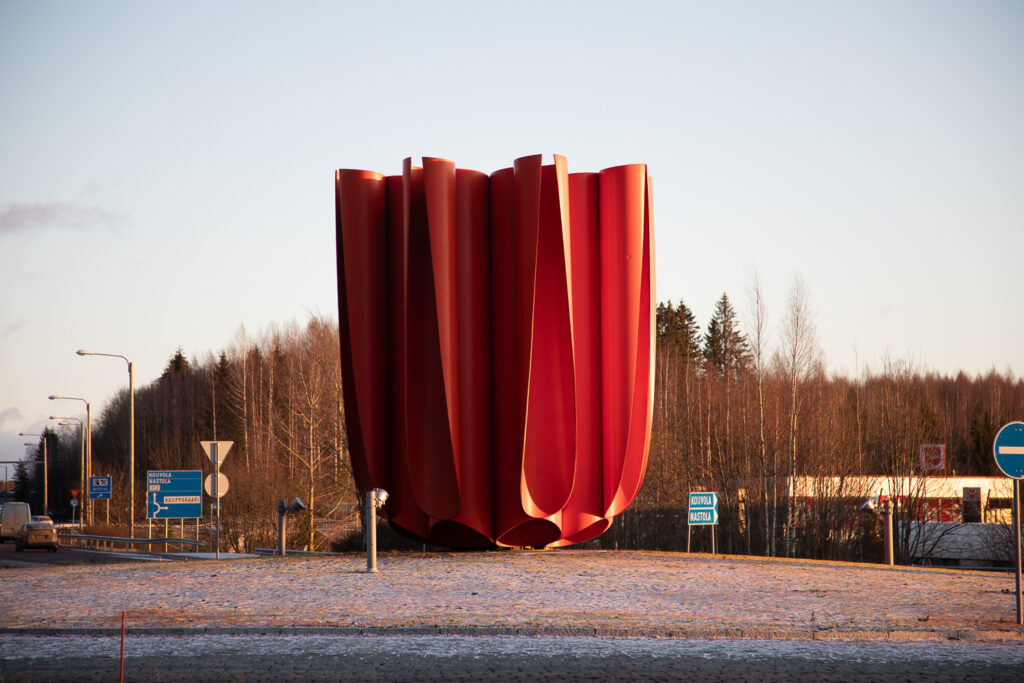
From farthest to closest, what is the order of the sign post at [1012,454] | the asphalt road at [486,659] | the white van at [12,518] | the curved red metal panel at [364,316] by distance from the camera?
the white van at [12,518]
the curved red metal panel at [364,316]
the sign post at [1012,454]
the asphalt road at [486,659]

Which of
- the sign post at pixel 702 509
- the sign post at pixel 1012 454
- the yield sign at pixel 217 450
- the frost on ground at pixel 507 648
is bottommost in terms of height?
the sign post at pixel 702 509

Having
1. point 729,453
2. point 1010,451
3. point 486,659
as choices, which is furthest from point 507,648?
point 729,453

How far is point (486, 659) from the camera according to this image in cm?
880

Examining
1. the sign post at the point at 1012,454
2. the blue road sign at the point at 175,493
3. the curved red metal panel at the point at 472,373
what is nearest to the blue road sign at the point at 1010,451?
the sign post at the point at 1012,454

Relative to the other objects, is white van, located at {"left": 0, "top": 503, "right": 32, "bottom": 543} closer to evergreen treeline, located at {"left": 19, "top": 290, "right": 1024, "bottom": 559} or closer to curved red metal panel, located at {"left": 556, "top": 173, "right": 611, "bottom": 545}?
evergreen treeline, located at {"left": 19, "top": 290, "right": 1024, "bottom": 559}

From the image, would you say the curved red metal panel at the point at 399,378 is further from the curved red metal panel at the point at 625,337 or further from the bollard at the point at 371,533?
the curved red metal panel at the point at 625,337

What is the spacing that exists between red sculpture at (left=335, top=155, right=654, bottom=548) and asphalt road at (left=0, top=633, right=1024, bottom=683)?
919 centimetres

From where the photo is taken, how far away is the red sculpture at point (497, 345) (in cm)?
1920

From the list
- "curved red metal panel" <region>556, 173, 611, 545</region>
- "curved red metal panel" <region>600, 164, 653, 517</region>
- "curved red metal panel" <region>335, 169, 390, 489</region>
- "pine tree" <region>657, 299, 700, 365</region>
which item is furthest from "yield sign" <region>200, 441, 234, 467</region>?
"pine tree" <region>657, 299, 700, 365</region>

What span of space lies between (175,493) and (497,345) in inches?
374

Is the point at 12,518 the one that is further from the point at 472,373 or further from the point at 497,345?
the point at 497,345

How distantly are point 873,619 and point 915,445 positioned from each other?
30146mm

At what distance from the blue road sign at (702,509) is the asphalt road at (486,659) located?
513 inches

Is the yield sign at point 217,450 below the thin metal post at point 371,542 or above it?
above
